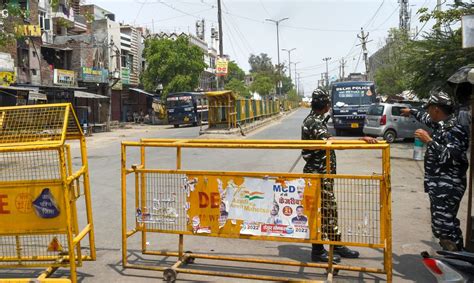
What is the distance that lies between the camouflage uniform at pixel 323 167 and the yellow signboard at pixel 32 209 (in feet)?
7.65

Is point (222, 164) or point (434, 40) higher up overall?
point (434, 40)

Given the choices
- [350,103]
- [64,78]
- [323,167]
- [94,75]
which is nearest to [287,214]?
[323,167]

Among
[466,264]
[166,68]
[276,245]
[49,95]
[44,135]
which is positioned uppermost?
[166,68]

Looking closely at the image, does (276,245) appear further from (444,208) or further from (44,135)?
(44,135)

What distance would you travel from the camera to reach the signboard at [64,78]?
28.5 m

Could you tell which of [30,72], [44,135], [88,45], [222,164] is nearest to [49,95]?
[30,72]

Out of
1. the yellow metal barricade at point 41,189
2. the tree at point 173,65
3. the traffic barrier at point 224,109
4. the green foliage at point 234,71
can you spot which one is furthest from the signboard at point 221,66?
the green foliage at point 234,71

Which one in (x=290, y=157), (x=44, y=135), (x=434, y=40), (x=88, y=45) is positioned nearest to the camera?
(x=44, y=135)

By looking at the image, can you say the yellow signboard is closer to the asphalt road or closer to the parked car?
the asphalt road

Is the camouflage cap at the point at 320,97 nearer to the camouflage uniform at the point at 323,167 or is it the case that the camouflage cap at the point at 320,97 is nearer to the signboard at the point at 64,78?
the camouflage uniform at the point at 323,167

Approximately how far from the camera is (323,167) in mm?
4715

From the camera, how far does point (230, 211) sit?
430 cm

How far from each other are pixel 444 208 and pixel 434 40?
44.0 feet

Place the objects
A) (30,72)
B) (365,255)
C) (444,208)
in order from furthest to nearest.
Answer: (30,72), (365,255), (444,208)
